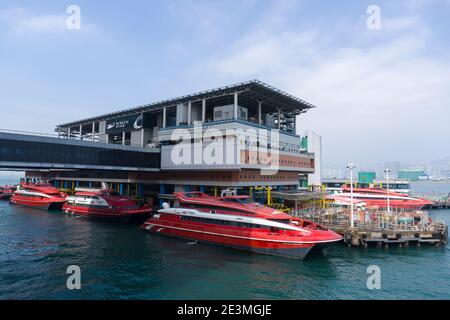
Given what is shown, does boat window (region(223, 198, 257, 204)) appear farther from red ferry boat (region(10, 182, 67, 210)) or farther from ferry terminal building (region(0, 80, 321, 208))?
red ferry boat (region(10, 182, 67, 210))

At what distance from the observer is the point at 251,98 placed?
64375 millimetres

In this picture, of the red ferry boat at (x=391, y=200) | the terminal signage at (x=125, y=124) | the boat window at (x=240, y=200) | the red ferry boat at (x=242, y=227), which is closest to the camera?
the red ferry boat at (x=242, y=227)

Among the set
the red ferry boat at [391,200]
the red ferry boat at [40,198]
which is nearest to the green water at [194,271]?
the red ferry boat at [40,198]

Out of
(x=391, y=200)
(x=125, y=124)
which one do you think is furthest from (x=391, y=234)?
(x=125, y=124)

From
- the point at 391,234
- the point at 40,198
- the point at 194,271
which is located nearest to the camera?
the point at 194,271

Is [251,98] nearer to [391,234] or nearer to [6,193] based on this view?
[391,234]

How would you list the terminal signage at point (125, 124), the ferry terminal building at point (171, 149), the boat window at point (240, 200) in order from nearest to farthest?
the boat window at point (240, 200), the ferry terminal building at point (171, 149), the terminal signage at point (125, 124)

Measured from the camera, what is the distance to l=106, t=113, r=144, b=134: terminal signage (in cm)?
7244

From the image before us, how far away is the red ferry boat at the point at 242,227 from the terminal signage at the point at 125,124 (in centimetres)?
3764

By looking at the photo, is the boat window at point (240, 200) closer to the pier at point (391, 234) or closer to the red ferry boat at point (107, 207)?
the pier at point (391, 234)

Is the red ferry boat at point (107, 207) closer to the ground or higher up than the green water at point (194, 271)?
higher up

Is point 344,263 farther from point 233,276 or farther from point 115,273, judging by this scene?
point 115,273

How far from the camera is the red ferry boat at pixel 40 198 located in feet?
211

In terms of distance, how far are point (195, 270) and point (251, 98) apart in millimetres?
46827
